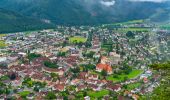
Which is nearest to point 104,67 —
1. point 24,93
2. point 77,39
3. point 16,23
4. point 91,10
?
point 24,93

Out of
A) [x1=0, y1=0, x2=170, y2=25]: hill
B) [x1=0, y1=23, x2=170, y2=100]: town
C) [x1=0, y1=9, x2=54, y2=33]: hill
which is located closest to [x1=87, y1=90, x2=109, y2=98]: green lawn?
[x1=0, y1=23, x2=170, y2=100]: town

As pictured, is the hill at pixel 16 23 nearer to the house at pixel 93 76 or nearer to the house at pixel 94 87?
the house at pixel 93 76

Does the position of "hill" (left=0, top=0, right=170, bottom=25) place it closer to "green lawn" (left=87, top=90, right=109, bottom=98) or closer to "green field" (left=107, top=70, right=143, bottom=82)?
"green field" (left=107, top=70, right=143, bottom=82)

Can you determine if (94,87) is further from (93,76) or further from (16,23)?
(16,23)

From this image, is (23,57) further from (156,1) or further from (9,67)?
(156,1)

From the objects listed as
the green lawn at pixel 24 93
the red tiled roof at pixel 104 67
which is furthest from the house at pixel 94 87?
the red tiled roof at pixel 104 67
